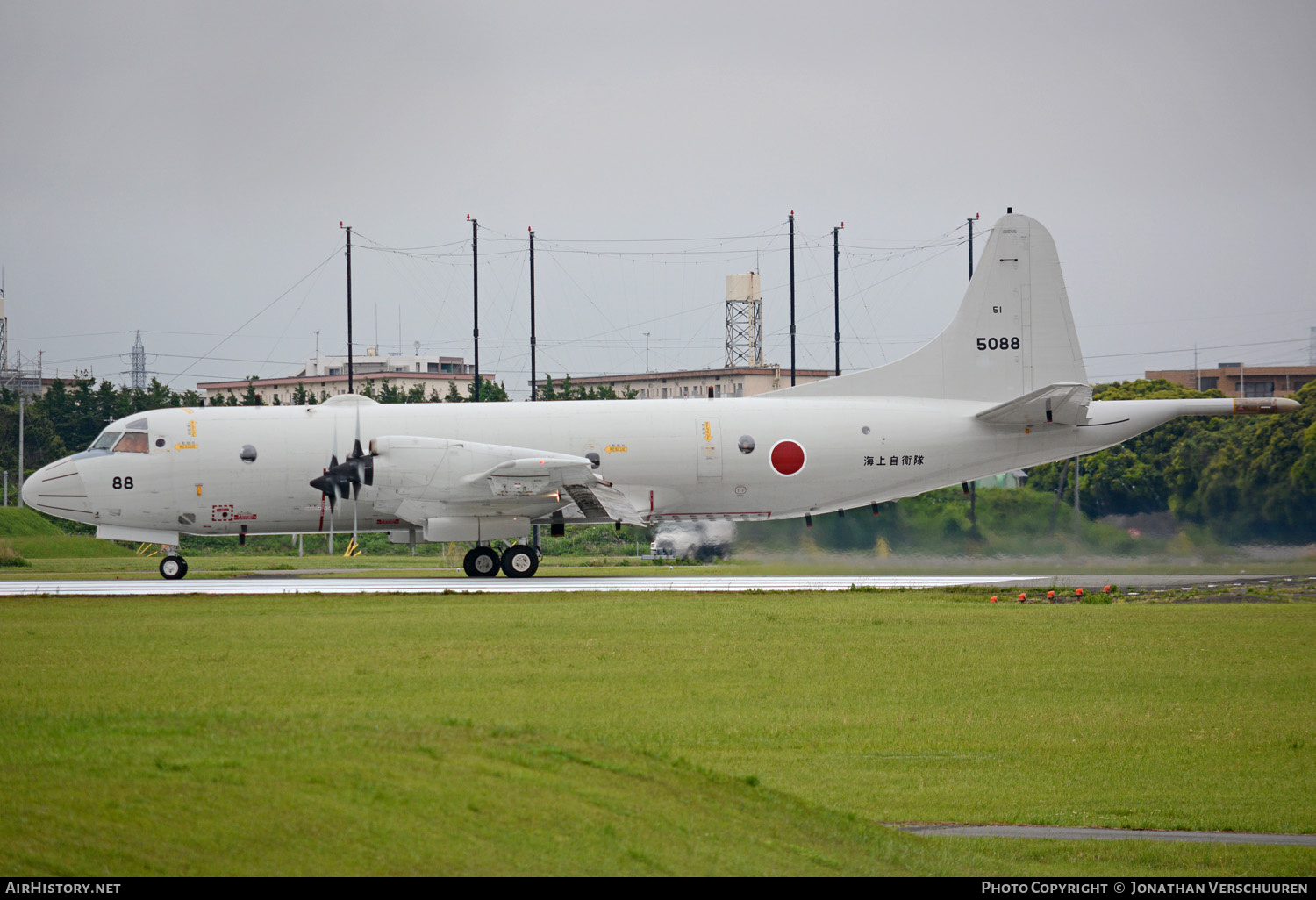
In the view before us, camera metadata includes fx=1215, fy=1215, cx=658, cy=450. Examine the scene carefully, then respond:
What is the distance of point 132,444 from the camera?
31.3m

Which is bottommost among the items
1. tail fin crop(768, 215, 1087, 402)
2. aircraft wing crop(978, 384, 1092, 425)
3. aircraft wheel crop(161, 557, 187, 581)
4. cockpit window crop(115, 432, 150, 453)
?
aircraft wheel crop(161, 557, 187, 581)

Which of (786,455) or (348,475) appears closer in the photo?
(348,475)

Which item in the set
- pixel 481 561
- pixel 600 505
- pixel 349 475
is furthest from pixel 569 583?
pixel 349 475

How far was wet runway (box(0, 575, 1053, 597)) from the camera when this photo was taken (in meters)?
28.7

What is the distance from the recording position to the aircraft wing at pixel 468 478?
29.4 m

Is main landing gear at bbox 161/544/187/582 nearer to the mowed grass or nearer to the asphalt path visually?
the mowed grass

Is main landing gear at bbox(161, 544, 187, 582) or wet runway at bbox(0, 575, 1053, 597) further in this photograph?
main landing gear at bbox(161, 544, 187, 582)

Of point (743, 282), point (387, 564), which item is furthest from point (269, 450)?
point (743, 282)

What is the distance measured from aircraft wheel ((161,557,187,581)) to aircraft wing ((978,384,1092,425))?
71.2ft

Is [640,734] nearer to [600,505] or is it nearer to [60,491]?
[600,505]

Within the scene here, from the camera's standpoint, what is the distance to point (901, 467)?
32188 mm

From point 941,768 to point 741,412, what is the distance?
20.3m

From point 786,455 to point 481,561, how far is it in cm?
847

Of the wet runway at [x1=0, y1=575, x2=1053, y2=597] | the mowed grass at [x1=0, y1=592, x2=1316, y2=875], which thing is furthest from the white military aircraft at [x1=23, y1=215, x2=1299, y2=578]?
the mowed grass at [x1=0, y1=592, x2=1316, y2=875]
